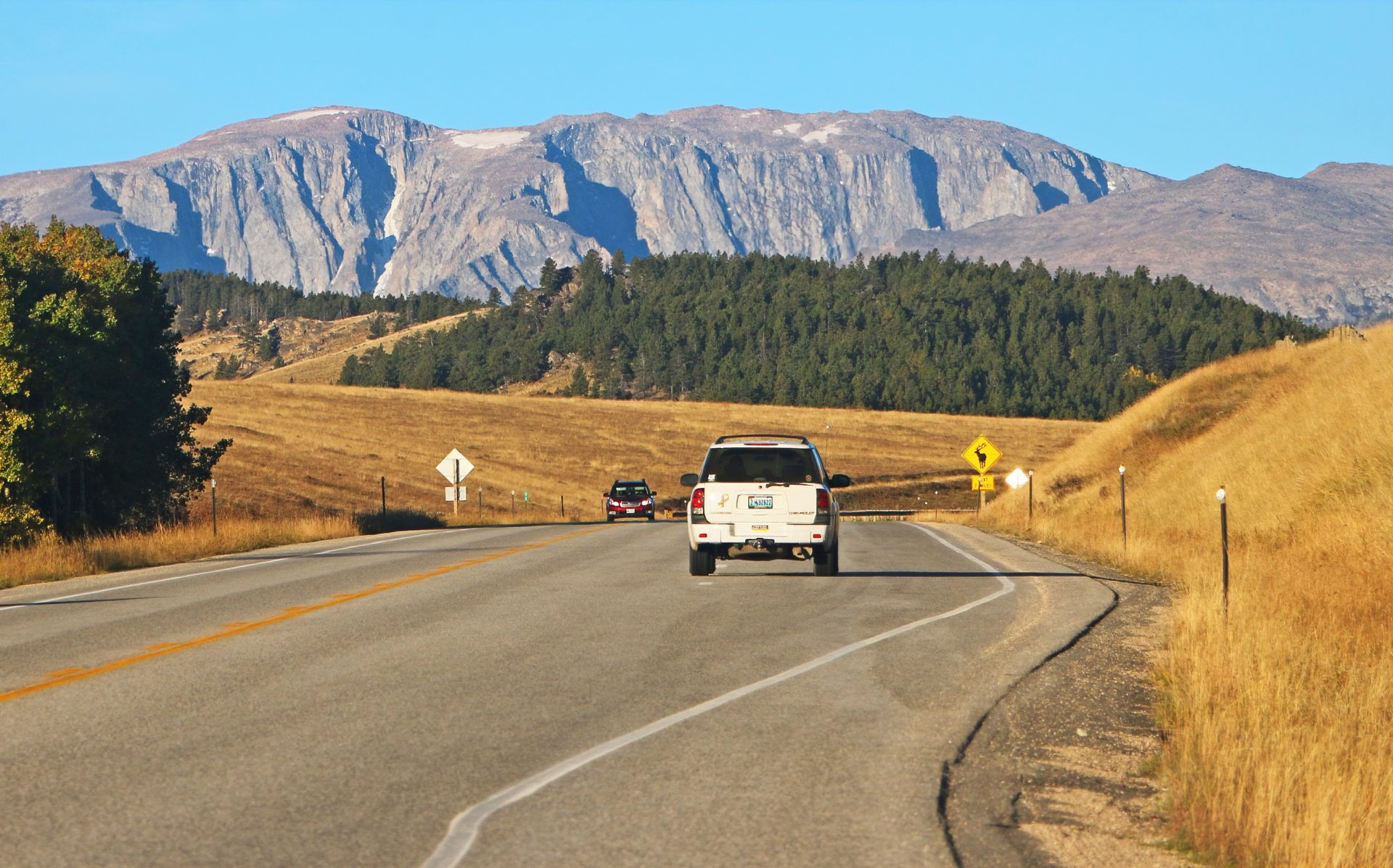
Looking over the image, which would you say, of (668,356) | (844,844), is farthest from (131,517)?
(668,356)

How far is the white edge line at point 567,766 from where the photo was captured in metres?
6.25

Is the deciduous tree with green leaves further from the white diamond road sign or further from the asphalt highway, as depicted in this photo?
the asphalt highway

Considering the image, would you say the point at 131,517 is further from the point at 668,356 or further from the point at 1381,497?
the point at 668,356

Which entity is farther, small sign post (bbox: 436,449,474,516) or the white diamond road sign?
the white diamond road sign

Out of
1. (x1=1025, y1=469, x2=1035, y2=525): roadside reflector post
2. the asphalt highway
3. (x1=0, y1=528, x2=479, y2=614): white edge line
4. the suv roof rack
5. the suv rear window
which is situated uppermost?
the suv roof rack

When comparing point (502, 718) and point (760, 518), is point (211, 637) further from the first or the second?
point (760, 518)

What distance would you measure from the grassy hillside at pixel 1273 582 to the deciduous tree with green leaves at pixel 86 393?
19087 mm

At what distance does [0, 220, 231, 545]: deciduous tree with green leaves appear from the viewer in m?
27.3

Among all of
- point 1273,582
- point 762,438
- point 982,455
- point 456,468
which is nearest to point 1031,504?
point 982,455

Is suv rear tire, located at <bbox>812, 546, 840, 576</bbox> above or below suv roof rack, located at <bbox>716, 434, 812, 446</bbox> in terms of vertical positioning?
below

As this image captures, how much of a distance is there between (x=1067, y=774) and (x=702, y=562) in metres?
11.5

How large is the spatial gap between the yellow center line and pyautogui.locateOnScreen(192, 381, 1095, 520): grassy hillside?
31857mm

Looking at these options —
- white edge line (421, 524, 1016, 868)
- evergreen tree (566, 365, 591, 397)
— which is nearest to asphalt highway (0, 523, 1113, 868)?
white edge line (421, 524, 1016, 868)

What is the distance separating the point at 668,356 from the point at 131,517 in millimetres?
149234
